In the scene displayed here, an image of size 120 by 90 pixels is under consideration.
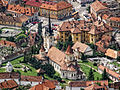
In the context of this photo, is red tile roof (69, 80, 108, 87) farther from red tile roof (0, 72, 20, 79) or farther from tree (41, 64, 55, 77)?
red tile roof (0, 72, 20, 79)

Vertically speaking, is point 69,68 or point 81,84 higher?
point 69,68

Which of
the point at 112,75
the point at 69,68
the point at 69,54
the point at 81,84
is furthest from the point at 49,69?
the point at 112,75

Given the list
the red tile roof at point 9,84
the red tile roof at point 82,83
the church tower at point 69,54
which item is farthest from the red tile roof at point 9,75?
the church tower at point 69,54

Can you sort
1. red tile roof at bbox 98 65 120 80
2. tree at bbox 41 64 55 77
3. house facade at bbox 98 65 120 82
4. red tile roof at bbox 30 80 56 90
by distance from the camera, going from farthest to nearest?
tree at bbox 41 64 55 77 < red tile roof at bbox 98 65 120 80 < house facade at bbox 98 65 120 82 < red tile roof at bbox 30 80 56 90

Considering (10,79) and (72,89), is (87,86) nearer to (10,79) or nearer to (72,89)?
(72,89)

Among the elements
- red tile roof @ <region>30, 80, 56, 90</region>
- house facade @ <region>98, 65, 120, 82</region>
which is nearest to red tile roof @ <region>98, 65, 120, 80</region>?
house facade @ <region>98, 65, 120, 82</region>

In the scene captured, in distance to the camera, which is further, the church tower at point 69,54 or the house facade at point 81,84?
the church tower at point 69,54

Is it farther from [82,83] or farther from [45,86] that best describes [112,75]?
[45,86]

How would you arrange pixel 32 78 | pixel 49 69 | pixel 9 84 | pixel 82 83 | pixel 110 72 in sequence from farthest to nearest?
1. pixel 49 69
2. pixel 110 72
3. pixel 32 78
4. pixel 9 84
5. pixel 82 83

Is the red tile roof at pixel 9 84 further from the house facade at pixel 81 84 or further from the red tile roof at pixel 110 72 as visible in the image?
the red tile roof at pixel 110 72

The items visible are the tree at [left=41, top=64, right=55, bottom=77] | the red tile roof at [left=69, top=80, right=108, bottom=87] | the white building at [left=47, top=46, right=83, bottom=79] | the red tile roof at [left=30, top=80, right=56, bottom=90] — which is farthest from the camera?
the tree at [left=41, top=64, right=55, bottom=77]
